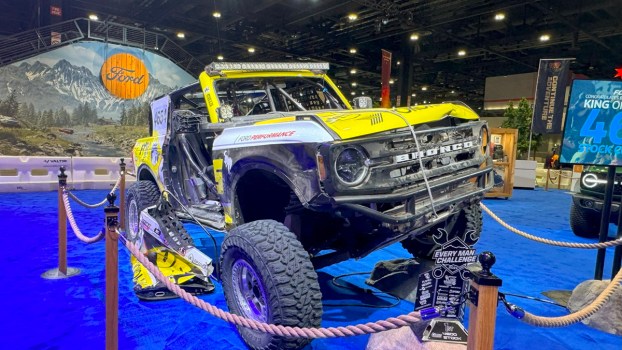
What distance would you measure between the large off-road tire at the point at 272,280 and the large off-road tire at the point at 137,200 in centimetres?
233

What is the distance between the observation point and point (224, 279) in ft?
9.23

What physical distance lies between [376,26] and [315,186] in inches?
545

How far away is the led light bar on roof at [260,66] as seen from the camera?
3.75m

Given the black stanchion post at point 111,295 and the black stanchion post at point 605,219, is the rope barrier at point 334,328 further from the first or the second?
the black stanchion post at point 605,219

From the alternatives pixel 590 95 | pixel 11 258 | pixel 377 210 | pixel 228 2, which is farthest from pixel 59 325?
pixel 228 2

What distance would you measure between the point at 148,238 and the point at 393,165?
2.48 m

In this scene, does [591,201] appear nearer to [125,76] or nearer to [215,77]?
[215,77]

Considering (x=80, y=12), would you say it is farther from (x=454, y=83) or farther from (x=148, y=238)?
(x=454, y=83)

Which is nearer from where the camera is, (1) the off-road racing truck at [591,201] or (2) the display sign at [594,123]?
(2) the display sign at [594,123]

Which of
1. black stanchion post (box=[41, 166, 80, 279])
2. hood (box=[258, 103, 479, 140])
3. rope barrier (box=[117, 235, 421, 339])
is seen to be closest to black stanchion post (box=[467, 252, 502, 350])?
rope barrier (box=[117, 235, 421, 339])

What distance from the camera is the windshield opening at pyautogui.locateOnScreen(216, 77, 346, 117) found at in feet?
12.8

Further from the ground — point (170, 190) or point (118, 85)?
point (118, 85)

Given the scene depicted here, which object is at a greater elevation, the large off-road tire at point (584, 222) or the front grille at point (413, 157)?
the front grille at point (413, 157)

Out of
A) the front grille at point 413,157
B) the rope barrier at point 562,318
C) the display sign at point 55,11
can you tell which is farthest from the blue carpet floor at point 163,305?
the display sign at point 55,11
